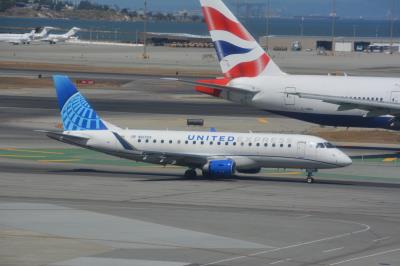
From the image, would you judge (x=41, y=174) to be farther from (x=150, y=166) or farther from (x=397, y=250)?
(x=397, y=250)

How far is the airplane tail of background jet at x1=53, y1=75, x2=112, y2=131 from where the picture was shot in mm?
59312

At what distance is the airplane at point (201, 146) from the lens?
184ft

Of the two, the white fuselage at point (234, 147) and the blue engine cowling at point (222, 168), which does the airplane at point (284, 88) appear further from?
the blue engine cowling at point (222, 168)

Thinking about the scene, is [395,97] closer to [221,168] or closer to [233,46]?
[233,46]

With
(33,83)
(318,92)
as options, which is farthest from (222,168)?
(33,83)

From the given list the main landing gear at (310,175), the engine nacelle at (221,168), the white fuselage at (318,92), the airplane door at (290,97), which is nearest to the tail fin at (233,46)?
the white fuselage at (318,92)

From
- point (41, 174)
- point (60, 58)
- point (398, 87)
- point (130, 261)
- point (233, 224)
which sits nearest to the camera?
point (130, 261)

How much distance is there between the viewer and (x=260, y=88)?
2899 inches

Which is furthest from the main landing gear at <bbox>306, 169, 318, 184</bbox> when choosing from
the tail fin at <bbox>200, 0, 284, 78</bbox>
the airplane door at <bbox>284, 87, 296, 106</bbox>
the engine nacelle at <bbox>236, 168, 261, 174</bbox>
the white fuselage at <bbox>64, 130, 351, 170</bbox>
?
the tail fin at <bbox>200, 0, 284, 78</bbox>

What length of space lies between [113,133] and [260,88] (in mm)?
18068

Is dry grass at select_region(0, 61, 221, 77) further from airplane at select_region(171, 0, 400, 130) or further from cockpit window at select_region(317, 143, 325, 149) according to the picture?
cockpit window at select_region(317, 143, 325, 149)

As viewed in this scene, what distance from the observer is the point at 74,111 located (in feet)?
195

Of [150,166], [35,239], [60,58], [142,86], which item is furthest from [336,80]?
[60,58]

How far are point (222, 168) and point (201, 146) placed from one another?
7.05 ft
